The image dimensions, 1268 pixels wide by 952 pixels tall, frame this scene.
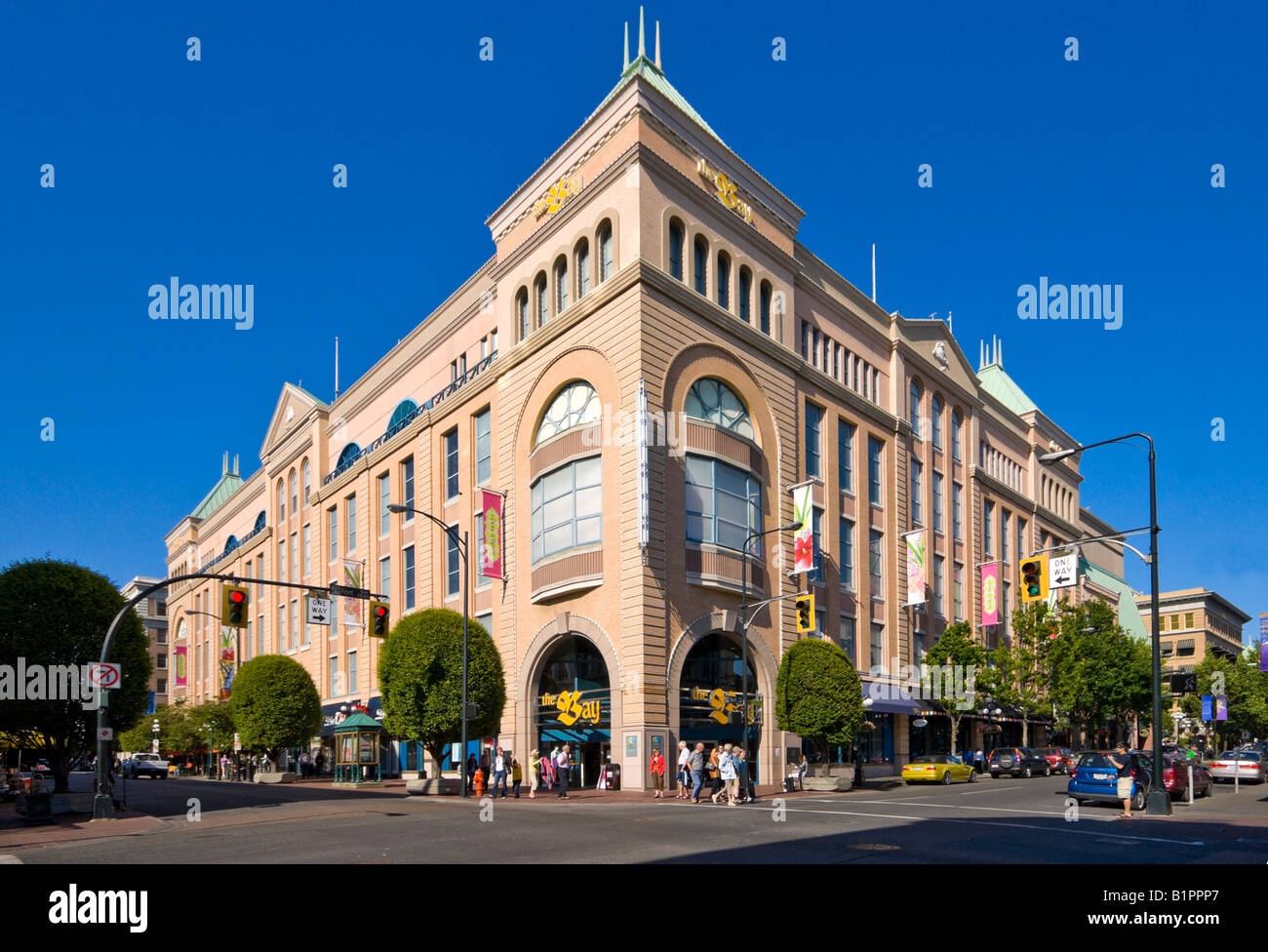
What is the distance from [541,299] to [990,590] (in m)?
34.4

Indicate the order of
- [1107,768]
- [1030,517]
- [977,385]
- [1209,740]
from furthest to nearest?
[1209,740], [1030,517], [977,385], [1107,768]

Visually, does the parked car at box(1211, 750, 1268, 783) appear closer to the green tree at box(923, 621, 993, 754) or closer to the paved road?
the green tree at box(923, 621, 993, 754)

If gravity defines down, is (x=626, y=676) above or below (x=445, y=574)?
below

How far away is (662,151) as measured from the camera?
4203 cm

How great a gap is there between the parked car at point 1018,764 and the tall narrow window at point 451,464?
3029 cm

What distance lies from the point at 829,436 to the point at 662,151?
53.1ft

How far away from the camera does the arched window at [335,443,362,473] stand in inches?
2672

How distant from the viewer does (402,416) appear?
201 feet

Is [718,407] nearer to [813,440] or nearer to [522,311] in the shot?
[813,440]

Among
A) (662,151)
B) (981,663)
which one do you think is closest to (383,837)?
(662,151)

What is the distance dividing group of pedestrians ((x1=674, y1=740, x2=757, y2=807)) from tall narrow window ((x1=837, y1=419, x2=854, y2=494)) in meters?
19.9

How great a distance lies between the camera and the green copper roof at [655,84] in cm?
4225

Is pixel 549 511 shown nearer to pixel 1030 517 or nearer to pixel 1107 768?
pixel 1107 768
